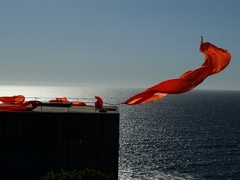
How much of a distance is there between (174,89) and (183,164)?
215ft

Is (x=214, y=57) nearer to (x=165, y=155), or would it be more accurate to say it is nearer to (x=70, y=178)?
(x=70, y=178)

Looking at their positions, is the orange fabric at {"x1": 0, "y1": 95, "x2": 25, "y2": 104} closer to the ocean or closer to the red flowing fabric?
the red flowing fabric

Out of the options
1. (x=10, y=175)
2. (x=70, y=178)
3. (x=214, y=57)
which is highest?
(x=214, y=57)

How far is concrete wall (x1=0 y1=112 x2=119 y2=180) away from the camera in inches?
840

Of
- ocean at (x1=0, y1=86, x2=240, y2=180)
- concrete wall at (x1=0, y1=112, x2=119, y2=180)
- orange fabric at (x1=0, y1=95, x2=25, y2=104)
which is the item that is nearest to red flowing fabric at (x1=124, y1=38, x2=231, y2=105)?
concrete wall at (x1=0, y1=112, x2=119, y2=180)

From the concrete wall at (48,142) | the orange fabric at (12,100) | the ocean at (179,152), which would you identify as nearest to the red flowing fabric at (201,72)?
the concrete wall at (48,142)

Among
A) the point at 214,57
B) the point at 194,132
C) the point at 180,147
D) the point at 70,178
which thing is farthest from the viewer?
the point at 194,132

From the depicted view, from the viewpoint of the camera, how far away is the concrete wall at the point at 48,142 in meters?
21.3

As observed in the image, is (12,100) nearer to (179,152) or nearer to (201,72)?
(201,72)

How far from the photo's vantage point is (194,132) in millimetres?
118688

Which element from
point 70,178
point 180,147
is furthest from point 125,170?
point 70,178

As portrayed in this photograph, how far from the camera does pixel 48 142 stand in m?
21.5

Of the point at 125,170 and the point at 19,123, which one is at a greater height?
the point at 19,123

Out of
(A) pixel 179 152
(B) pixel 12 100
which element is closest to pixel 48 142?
(B) pixel 12 100
